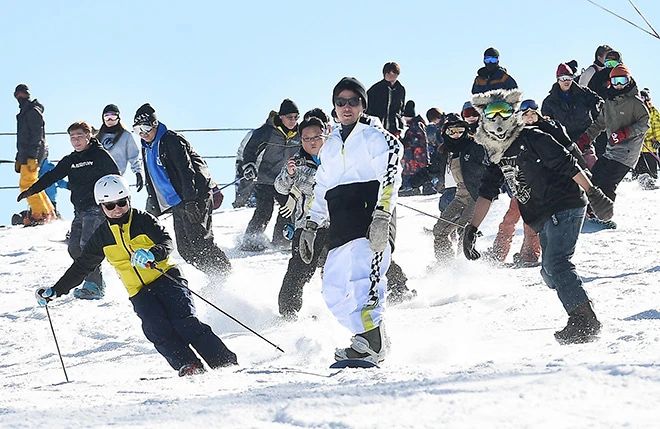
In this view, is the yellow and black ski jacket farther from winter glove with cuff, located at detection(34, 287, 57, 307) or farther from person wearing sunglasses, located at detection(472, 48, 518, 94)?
person wearing sunglasses, located at detection(472, 48, 518, 94)

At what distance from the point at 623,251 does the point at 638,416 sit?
23.7 ft

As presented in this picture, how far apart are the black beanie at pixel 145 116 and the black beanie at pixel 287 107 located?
227cm

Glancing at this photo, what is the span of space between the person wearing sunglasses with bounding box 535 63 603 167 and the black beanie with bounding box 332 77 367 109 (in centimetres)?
658

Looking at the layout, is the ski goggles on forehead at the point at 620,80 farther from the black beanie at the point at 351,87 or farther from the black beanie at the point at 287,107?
the black beanie at the point at 351,87

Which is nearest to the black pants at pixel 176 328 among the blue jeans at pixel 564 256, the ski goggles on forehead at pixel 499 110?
the blue jeans at pixel 564 256

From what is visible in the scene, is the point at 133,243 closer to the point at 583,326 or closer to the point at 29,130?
the point at 583,326

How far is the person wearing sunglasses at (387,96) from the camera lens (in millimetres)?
14289

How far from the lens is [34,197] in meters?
15.1

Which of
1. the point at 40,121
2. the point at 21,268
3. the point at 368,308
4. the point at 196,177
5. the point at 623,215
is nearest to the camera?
the point at 368,308

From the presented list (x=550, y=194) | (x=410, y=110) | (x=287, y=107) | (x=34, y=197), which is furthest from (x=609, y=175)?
(x=34, y=197)

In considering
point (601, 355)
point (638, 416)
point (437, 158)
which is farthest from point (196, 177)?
point (638, 416)

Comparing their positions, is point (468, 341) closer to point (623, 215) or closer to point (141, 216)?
point (141, 216)

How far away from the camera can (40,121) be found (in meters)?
14.6

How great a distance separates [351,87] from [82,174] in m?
4.32
